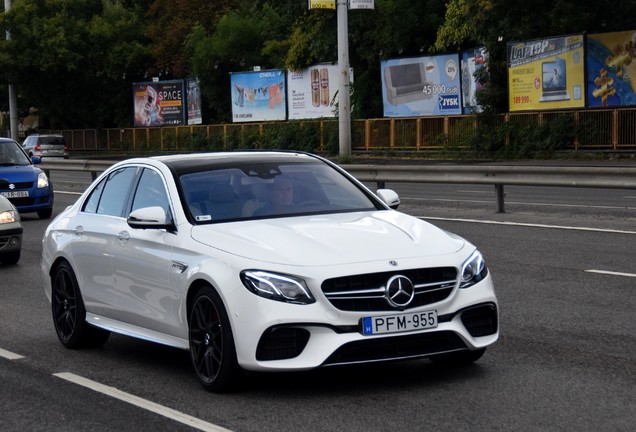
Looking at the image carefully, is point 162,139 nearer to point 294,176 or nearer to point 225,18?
point 225,18

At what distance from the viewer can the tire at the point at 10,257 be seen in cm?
1510

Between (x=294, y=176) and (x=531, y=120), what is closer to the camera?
(x=294, y=176)

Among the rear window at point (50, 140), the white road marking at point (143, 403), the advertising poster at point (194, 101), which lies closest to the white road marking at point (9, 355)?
the white road marking at point (143, 403)

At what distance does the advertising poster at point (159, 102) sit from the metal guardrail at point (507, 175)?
1741 inches

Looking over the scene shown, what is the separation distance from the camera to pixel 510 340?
8664mm

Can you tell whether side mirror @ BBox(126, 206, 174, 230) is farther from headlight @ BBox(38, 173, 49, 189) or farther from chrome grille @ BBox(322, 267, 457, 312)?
headlight @ BBox(38, 173, 49, 189)

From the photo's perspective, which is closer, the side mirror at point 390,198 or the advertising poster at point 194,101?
the side mirror at point 390,198

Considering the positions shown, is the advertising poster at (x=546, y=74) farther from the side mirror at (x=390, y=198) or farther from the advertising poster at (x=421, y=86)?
the side mirror at (x=390, y=198)

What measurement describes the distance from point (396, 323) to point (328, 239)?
0.68 m

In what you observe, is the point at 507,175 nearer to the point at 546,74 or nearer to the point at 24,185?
the point at 24,185

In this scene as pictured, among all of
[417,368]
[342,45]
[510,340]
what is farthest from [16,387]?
[342,45]

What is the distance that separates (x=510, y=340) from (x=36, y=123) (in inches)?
3281

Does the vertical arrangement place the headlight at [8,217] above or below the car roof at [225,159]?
below

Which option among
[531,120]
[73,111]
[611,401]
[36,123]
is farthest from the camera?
[36,123]
